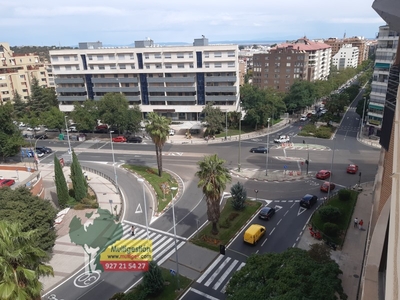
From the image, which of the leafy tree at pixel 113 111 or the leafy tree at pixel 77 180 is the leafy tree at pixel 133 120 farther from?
the leafy tree at pixel 77 180

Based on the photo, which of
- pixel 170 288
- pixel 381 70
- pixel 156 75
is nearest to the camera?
pixel 170 288

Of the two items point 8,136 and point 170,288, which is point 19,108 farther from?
point 170,288

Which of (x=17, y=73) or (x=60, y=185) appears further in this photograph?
(x=17, y=73)

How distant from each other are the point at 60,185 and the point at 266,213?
2564 cm

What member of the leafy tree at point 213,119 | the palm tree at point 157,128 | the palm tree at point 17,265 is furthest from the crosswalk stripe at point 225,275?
the leafy tree at point 213,119

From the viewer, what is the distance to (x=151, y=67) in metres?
81.4

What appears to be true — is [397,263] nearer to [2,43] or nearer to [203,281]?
[203,281]

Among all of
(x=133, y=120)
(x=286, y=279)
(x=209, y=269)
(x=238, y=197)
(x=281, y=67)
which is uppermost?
(x=281, y=67)

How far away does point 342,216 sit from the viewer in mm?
35344

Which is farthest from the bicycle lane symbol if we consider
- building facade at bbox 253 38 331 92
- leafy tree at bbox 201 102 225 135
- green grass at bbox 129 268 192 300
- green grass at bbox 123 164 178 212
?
building facade at bbox 253 38 331 92

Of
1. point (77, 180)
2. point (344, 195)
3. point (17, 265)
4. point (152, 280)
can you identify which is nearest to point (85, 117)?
point (77, 180)

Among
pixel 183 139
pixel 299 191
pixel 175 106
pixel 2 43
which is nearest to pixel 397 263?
pixel 299 191

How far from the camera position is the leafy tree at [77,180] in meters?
40.7

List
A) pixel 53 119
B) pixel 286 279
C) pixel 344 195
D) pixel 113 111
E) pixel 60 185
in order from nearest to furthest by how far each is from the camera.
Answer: pixel 286 279, pixel 344 195, pixel 60 185, pixel 113 111, pixel 53 119
